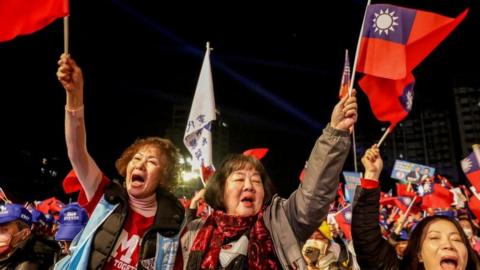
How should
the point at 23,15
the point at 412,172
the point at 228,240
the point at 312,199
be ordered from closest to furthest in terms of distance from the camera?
the point at 312,199
the point at 228,240
the point at 23,15
the point at 412,172

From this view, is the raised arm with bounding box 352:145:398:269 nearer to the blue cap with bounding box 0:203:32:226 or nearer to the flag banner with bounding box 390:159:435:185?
the blue cap with bounding box 0:203:32:226

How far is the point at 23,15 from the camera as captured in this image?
2600 mm

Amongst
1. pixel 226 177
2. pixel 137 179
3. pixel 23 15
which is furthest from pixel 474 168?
pixel 23 15

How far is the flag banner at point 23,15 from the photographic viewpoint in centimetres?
257

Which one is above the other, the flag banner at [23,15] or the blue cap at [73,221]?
the flag banner at [23,15]

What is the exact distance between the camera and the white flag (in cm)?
652

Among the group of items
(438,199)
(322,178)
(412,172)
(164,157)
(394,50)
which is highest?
(394,50)

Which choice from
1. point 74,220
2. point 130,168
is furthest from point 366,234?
point 74,220

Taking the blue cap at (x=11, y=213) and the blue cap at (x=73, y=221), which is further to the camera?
the blue cap at (x=73, y=221)

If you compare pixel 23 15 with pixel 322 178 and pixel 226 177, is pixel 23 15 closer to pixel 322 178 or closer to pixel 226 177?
pixel 226 177

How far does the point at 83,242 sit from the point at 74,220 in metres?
2.40

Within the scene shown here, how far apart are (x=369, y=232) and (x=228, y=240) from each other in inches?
37.7

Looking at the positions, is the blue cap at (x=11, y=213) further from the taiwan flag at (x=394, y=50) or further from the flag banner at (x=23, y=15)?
the taiwan flag at (x=394, y=50)

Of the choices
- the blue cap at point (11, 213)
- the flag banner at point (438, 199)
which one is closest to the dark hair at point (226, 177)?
the blue cap at point (11, 213)
